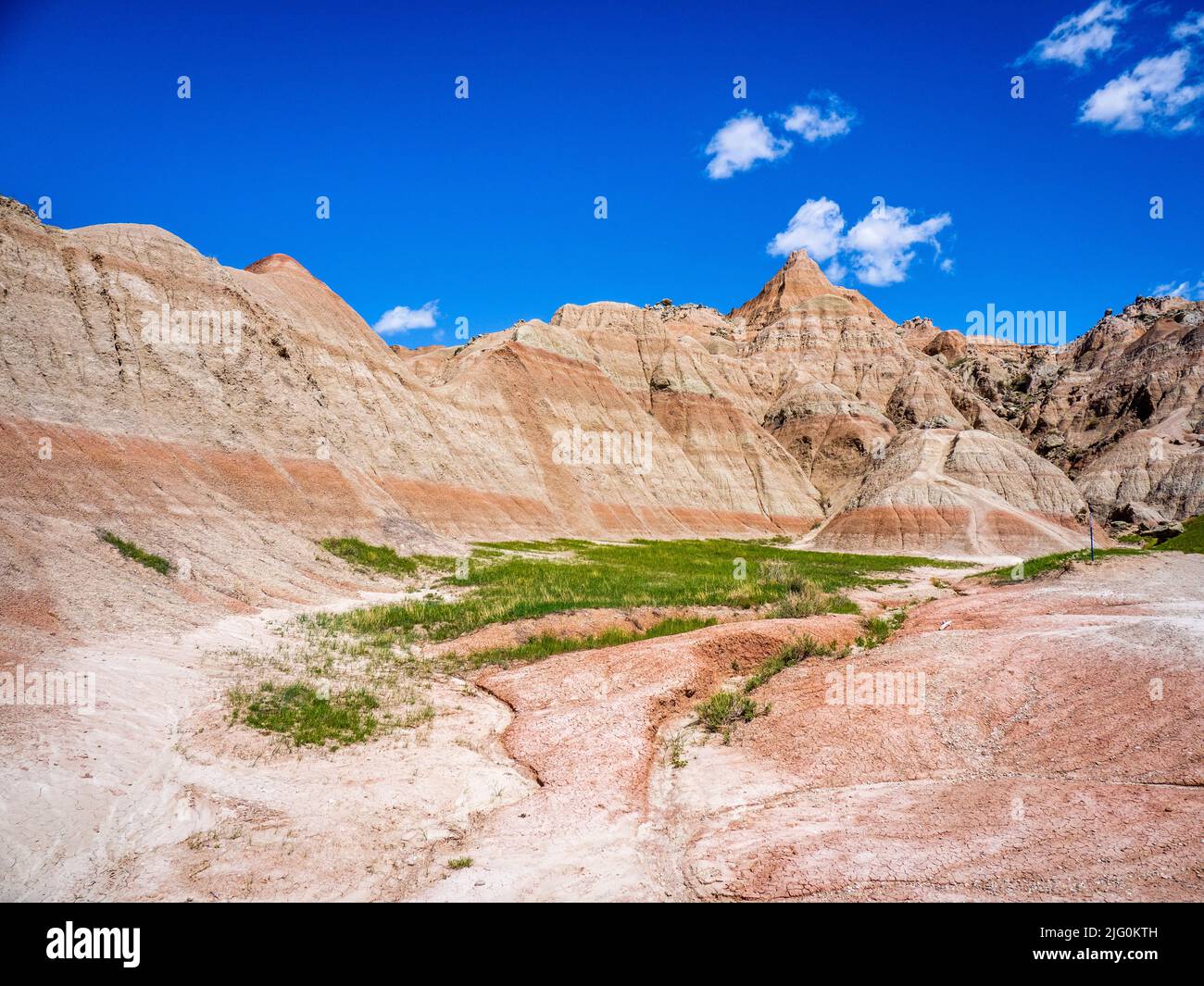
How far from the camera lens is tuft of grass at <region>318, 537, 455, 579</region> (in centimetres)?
2605

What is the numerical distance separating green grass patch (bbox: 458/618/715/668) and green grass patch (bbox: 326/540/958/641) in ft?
4.67

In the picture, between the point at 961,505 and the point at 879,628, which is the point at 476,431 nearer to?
the point at 961,505

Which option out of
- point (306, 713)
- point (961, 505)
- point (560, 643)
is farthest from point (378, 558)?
point (961, 505)

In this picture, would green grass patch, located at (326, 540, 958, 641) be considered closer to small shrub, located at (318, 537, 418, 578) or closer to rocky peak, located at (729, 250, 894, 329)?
small shrub, located at (318, 537, 418, 578)

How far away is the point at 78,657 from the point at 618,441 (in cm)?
5864

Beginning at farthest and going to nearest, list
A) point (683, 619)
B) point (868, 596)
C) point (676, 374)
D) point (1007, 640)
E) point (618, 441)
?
point (676, 374)
point (618, 441)
point (868, 596)
point (683, 619)
point (1007, 640)

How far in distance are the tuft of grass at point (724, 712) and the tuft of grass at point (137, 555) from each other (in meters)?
15.1

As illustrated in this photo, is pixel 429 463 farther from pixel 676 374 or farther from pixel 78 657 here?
pixel 676 374

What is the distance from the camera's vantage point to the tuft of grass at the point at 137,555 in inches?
679

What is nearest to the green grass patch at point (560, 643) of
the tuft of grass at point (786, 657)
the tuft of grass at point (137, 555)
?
the tuft of grass at point (786, 657)

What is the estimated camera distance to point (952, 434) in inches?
2761

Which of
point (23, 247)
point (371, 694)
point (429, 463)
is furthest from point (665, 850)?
point (429, 463)

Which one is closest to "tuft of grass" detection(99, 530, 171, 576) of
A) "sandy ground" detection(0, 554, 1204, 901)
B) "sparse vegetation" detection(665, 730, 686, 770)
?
"sandy ground" detection(0, 554, 1204, 901)

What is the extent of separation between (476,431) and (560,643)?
4151 centimetres
